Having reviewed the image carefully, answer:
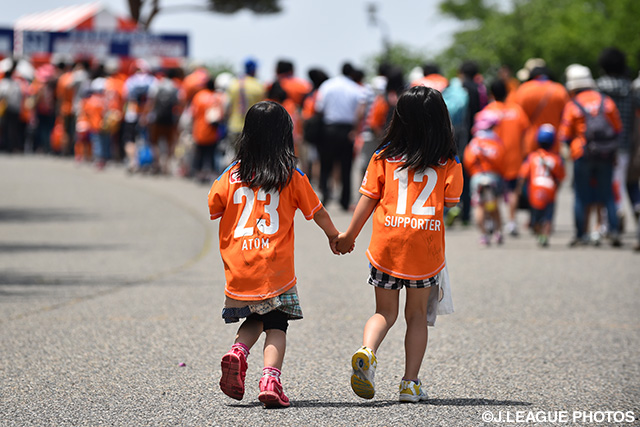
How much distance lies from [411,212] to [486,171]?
23.3 feet

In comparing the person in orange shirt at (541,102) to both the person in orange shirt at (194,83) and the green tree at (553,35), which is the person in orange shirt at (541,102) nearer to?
the person in orange shirt at (194,83)

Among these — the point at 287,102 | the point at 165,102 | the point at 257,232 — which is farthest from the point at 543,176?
the point at 165,102

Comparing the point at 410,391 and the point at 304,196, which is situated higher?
the point at 304,196

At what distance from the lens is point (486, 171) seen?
12156mm

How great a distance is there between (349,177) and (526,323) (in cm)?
849

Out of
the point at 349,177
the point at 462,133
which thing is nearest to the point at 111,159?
the point at 349,177

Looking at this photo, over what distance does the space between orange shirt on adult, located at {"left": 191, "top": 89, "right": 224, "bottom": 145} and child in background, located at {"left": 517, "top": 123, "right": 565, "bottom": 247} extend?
27.9ft

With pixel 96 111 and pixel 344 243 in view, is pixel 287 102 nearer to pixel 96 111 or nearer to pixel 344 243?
pixel 96 111

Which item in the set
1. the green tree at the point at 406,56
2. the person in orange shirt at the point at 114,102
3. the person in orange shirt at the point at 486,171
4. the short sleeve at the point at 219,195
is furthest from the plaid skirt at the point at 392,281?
the green tree at the point at 406,56

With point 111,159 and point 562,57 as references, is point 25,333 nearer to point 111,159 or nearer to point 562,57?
point 111,159

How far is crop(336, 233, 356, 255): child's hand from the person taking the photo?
17.6 ft

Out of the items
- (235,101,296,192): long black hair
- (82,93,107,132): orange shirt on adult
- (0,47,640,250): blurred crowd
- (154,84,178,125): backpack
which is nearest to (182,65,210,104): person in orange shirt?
(0,47,640,250): blurred crowd

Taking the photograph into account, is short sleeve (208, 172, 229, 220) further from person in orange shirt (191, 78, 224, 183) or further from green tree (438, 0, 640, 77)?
green tree (438, 0, 640, 77)

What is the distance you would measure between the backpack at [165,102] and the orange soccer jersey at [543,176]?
32.7 ft
